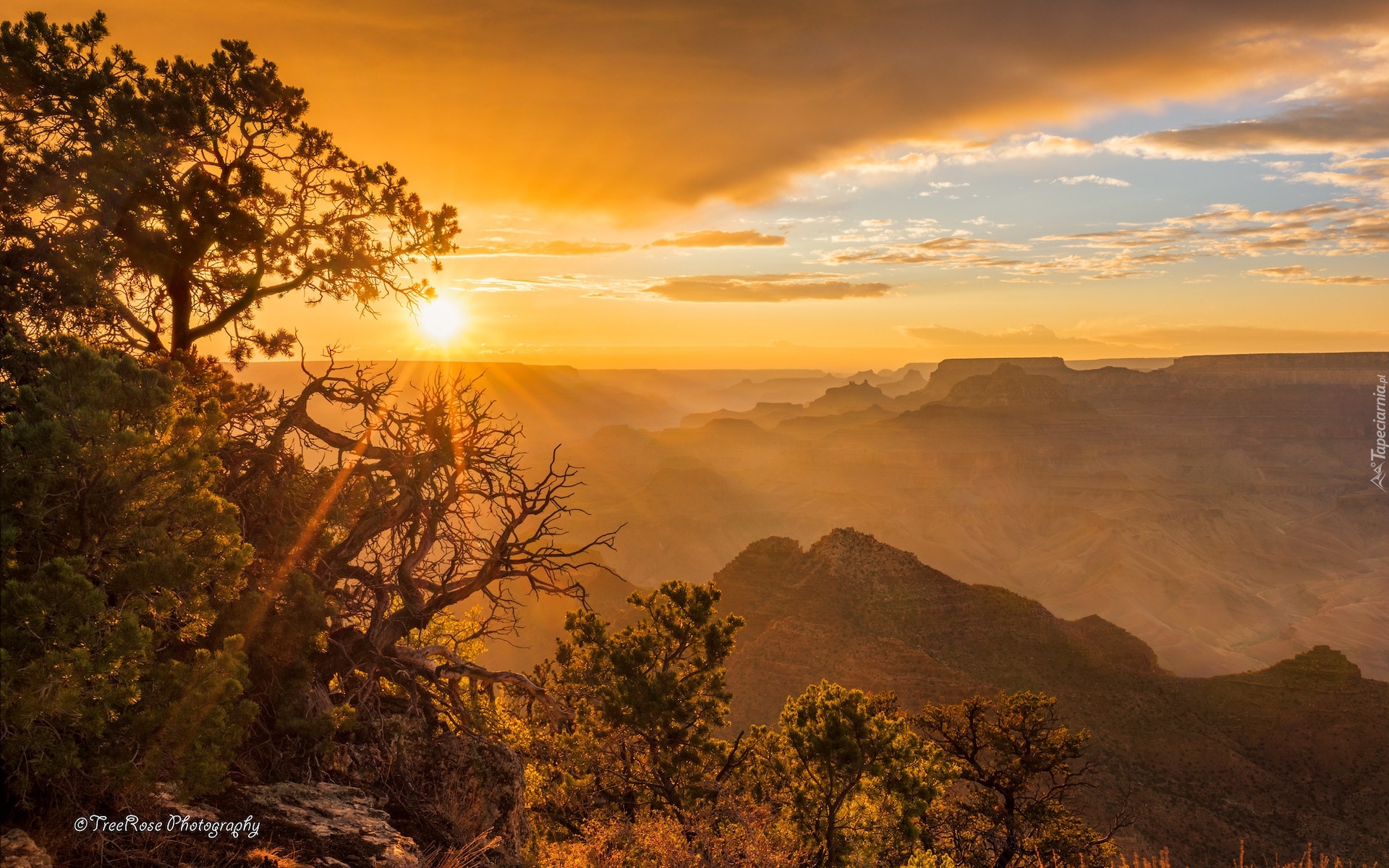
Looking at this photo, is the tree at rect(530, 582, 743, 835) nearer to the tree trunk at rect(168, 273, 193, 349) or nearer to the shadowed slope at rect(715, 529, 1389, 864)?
the tree trunk at rect(168, 273, 193, 349)

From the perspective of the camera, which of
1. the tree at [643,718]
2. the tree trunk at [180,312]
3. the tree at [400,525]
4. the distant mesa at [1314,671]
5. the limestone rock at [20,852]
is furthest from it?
the distant mesa at [1314,671]

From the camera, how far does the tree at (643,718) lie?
14688mm

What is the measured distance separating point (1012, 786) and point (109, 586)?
23.2 m

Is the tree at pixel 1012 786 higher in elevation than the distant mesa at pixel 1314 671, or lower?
higher

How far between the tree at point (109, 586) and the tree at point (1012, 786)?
62.7ft

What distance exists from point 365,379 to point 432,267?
9.05 ft

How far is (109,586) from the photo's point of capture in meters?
5.68

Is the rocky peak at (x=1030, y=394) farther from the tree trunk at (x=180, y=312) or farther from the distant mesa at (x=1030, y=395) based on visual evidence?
the tree trunk at (x=180, y=312)

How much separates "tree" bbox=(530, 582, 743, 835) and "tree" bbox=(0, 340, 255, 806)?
30.1 feet

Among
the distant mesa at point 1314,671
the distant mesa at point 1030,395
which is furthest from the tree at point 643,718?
the distant mesa at point 1030,395

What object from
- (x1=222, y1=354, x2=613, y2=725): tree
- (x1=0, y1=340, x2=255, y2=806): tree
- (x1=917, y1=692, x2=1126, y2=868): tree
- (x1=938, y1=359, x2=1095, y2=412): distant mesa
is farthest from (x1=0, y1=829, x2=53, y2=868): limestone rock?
(x1=938, y1=359, x2=1095, y2=412): distant mesa

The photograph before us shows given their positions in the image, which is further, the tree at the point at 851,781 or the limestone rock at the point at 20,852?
the tree at the point at 851,781

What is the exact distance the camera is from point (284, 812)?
20.7ft

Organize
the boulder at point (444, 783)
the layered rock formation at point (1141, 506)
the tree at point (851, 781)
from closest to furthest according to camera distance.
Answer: the boulder at point (444, 783)
the tree at point (851, 781)
the layered rock formation at point (1141, 506)
